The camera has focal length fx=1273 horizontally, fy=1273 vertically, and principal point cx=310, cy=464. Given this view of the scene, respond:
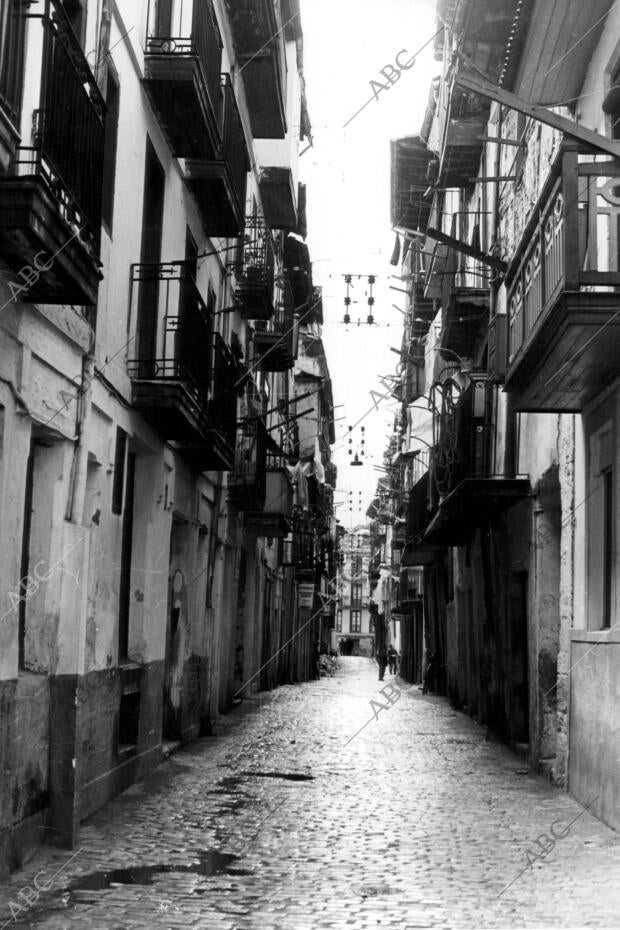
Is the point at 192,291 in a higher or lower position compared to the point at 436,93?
lower


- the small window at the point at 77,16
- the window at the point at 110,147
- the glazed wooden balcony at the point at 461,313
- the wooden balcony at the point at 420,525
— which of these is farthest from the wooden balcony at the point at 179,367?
the wooden balcony at the point at 420,525

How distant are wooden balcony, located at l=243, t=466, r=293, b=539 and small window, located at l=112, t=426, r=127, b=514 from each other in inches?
483

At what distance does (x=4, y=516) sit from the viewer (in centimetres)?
816

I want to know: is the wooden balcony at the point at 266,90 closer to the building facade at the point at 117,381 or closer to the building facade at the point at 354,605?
the building facade at the point at 117,381

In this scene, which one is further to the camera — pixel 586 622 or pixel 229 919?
pixel 586 622

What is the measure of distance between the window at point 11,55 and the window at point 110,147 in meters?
3.67

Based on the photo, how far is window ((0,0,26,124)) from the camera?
7.17 metres

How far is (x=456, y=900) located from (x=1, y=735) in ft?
9.70

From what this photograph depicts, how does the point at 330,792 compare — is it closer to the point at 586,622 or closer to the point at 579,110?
the point at 586,622

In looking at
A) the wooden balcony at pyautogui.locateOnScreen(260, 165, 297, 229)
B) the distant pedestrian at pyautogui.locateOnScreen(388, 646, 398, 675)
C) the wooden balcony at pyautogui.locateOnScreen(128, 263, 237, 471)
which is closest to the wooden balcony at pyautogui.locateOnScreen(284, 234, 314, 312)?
the wooden balcony at pyautogui.locateOnScreen(260, 165, 297, 229)

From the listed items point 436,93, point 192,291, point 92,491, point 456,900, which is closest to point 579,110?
point 192,291

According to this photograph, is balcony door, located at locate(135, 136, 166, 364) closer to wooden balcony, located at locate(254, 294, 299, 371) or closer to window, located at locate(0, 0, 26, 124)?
window, located at locate(0, 0, 26, 124)

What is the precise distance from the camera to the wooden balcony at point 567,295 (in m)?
9.28

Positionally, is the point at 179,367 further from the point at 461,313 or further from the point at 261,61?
the point at 261,61
